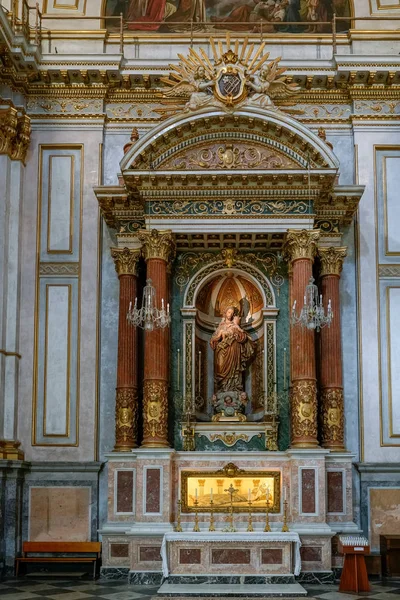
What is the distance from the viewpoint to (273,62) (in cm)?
1683

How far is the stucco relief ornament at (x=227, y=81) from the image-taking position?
53.6ft

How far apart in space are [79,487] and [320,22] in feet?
32.4

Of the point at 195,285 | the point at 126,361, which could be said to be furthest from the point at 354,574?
the point at 195,285

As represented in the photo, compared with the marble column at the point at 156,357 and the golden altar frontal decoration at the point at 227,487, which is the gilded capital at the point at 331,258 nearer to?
the marble column at the point at 156,357

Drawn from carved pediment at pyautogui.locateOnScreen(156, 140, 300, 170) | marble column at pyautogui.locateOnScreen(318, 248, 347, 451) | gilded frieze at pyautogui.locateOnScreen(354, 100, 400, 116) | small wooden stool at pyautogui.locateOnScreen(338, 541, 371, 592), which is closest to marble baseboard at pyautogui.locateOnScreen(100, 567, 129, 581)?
small wooden stool at pyautogui.locateOnScreen(338, 541, 371, 592)

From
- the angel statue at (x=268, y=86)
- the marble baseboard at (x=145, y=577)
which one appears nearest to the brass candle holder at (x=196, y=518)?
the marble baseboard at (x=145, y=577)

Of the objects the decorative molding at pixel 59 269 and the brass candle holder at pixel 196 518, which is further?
the decorative molding at pixel 59 269

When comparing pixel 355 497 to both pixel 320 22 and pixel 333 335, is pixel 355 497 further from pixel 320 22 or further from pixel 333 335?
pixel 320 22

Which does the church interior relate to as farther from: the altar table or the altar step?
the altar step

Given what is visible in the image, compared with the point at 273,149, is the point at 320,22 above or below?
above

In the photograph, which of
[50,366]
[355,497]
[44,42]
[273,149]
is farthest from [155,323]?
[44,42]

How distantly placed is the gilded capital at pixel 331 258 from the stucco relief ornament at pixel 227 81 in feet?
9.02

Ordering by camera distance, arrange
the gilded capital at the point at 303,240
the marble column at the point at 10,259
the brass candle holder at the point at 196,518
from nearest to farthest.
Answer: the brass candle holder at the point at 196,518
the gilded capital at the point at 303,240
the marble column at the point at 10,259

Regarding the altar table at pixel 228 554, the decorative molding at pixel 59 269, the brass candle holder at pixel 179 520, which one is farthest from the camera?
the decorative molding at pixel 59 269
